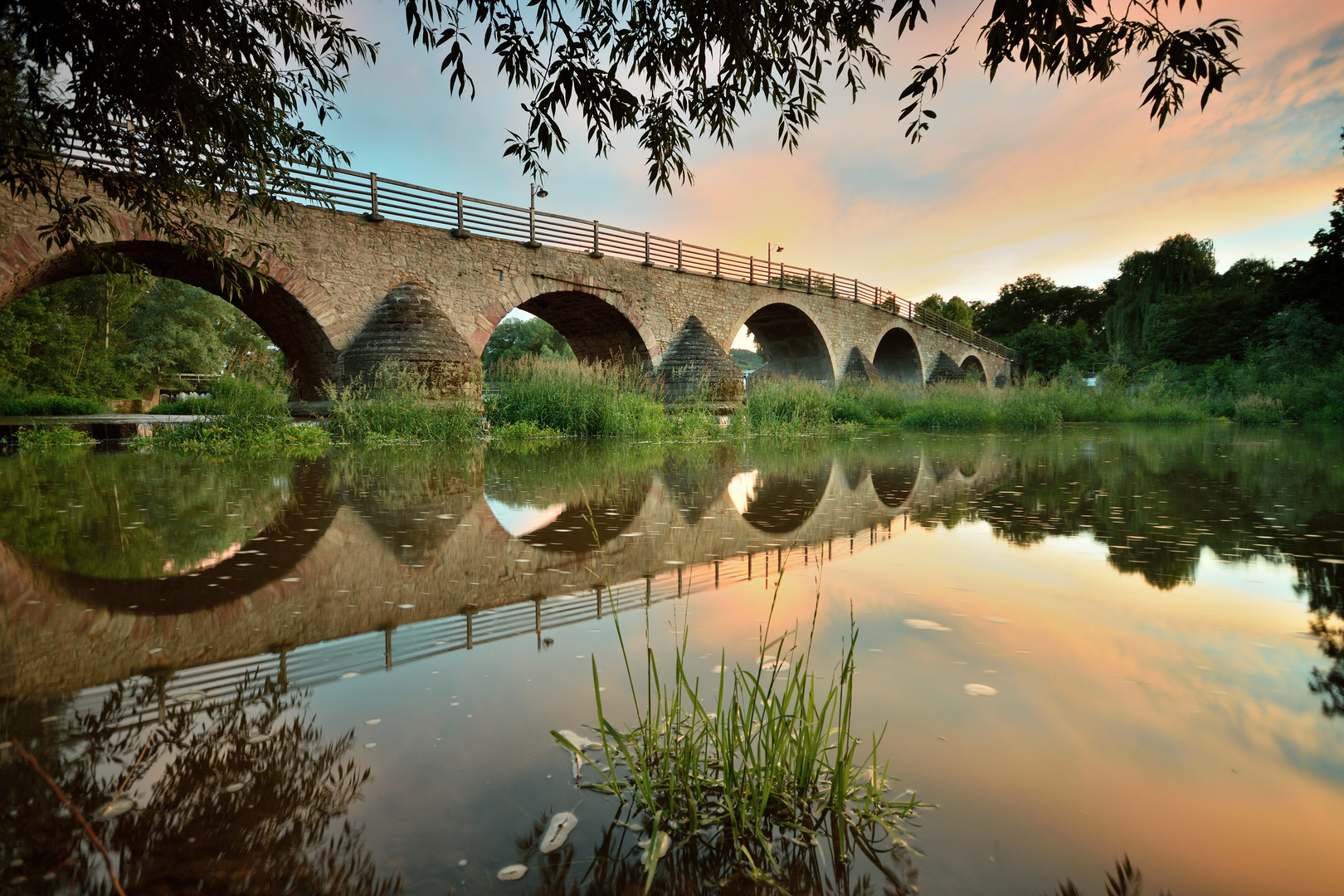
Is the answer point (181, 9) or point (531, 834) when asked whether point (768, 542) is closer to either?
point (531, 834)

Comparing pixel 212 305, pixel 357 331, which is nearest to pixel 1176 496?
pixel 357 331

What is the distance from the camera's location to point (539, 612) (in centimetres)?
223

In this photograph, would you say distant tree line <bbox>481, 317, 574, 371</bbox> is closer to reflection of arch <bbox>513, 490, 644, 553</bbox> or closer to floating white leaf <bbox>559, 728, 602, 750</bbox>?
reflection of arch <bbox>513, 490, 644, 553</bbox>

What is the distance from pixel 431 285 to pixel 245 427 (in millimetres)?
5545

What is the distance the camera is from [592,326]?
20.3 meters

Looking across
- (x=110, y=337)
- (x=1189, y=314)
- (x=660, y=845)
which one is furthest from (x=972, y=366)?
(x=660, y=845)

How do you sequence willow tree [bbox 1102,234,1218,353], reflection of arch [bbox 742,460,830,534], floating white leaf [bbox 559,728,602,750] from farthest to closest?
1. willow tree [bbox 1102,234,1218,353]
2. reflection of arch [bbox 742,460,830,534]
3. floating white leaf [bbox 559,728,602,750]

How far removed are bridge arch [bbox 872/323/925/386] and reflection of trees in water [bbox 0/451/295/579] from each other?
31308 millimetres

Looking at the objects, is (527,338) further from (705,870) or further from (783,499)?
(705,870)

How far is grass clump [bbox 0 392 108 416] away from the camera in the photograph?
1862 centimetres

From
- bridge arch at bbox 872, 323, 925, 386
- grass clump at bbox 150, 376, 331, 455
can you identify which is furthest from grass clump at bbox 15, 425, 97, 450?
bridge arch at bbox 872, 323, 925, 386

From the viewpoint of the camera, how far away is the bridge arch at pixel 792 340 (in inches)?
1036

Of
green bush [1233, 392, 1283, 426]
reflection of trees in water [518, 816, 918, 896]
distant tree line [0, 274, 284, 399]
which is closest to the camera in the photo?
reflection of trees in water [518, 816, 918, 896]

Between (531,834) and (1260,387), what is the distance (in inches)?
1061
